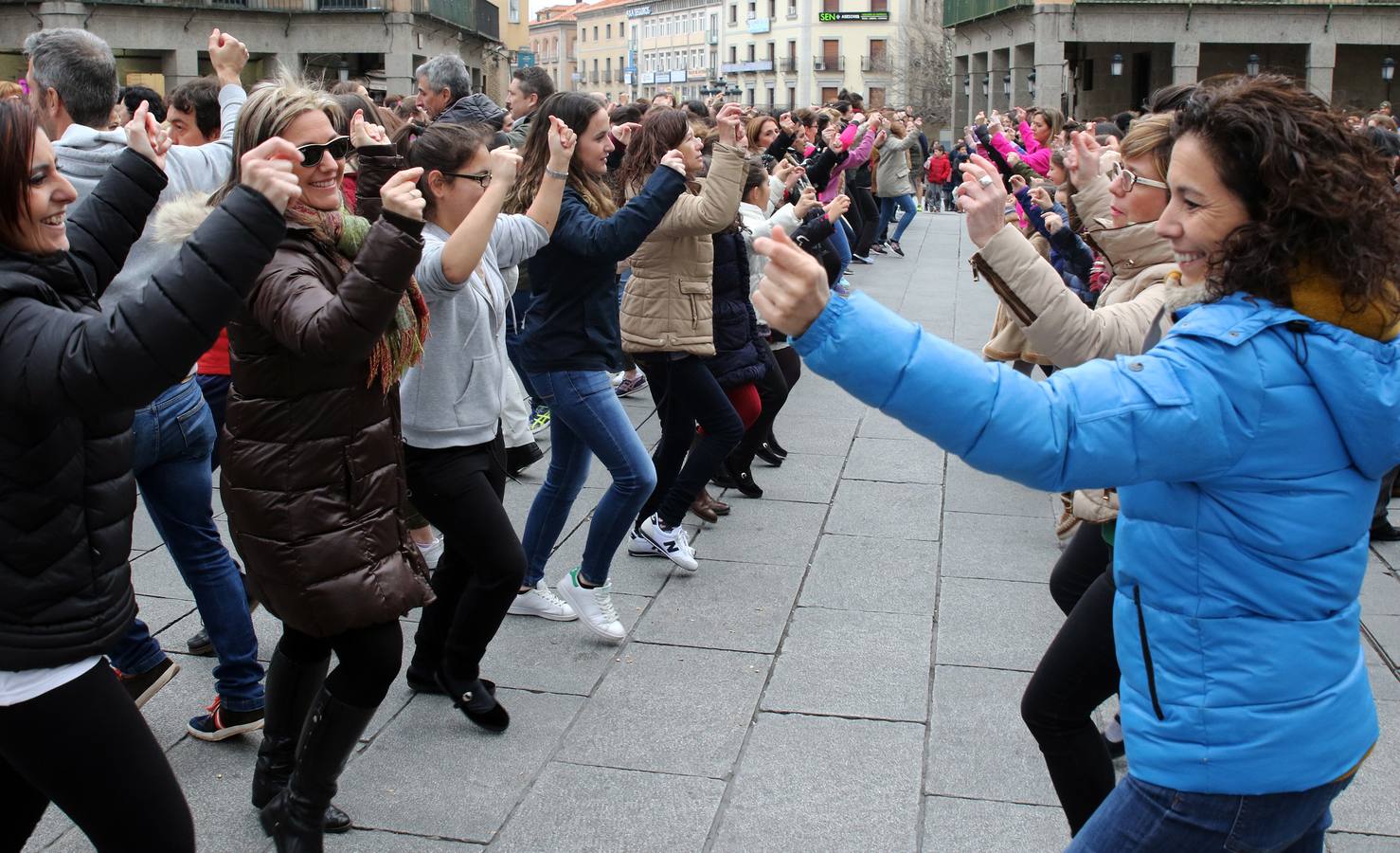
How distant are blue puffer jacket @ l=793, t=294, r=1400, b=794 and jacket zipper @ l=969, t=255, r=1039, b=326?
0.68 meters

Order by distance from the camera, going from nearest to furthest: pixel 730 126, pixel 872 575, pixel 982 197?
pixel 982 197
pixel 730 126
pixel 872 575

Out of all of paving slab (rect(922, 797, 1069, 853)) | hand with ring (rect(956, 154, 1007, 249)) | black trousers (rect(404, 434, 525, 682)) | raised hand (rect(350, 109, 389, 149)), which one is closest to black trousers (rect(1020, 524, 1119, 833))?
paving slab (rect(922, 797, 1069, 853))

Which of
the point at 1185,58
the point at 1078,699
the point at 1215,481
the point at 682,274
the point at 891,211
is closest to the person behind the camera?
the point at 1215,481

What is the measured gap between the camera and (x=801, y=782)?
362cm

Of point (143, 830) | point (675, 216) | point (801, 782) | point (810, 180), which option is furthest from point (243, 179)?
point (810, 180)

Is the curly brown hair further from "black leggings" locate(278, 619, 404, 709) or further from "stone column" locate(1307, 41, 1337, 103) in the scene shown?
"stone column" locate(1307, 41, 1337, 103)

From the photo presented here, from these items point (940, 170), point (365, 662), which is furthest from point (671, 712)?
point (940, 170)

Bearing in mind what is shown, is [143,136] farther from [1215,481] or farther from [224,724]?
[1215,481]

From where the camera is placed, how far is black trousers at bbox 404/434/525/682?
360 centimetres

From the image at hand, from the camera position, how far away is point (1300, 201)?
1.82 meters

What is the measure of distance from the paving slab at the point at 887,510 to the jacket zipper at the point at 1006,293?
131 inches

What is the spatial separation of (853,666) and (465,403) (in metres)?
1.72

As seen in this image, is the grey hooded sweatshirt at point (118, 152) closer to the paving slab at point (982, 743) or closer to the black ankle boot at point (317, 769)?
the black ankle boot at point (317, 769)

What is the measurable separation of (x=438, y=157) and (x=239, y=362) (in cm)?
109
